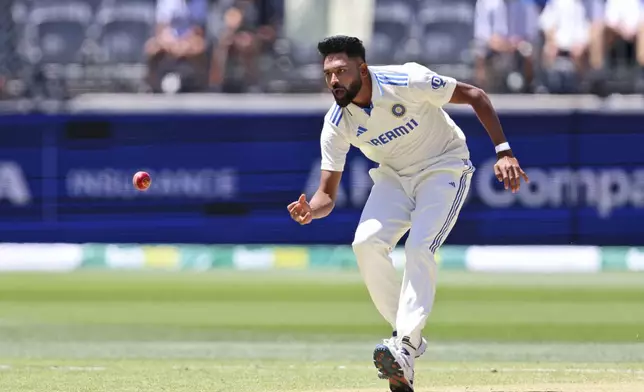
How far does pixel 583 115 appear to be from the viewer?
14.7 metres

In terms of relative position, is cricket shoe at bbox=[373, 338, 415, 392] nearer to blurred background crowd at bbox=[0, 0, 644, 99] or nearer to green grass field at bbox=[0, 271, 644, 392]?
green grass field at bbox=[0, 271, 644, 392]

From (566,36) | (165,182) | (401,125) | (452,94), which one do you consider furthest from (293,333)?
(566,36)

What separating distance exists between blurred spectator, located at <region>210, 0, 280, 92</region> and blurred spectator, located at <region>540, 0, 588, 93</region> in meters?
3.15

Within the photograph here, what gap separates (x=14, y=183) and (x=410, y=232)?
968 centimetres

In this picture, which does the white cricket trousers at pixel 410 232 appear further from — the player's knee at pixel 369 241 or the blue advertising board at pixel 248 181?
the blue advertising board at pixel 248 181

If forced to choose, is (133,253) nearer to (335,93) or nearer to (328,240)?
(328,240)

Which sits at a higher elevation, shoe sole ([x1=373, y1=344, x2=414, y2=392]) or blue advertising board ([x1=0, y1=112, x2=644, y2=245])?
shoe sole ([x1=373, y1=344, x2=414, y2=392])

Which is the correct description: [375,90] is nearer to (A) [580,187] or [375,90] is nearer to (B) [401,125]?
(B) [401,125]

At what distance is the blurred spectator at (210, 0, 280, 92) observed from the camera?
15.5 metres

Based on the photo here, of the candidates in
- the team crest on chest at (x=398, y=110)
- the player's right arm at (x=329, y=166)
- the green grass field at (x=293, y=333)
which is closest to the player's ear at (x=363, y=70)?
the team crest on chest at (x=398, y=110)

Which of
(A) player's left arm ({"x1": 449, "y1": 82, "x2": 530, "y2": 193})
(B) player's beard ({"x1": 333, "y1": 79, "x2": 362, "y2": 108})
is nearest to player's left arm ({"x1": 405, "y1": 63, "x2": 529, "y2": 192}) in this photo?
(A) player's left arm ({"x1": 449, "y1": 82, "x2": 530, "y2": 193})

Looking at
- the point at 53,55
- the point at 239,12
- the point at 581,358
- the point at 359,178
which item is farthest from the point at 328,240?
the point at 581,358

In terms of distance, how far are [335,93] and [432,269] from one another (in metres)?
0.92

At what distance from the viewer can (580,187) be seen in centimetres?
1486
